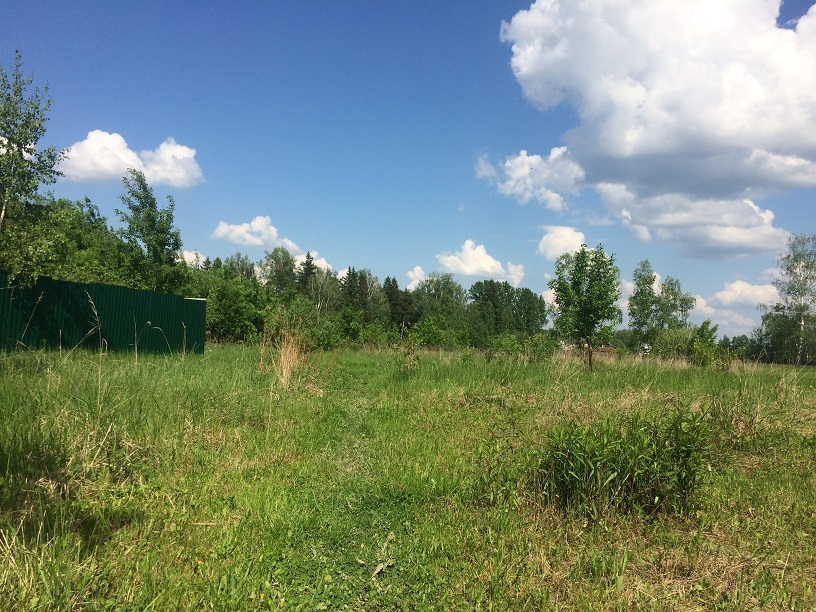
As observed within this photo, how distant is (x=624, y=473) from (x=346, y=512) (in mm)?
2351

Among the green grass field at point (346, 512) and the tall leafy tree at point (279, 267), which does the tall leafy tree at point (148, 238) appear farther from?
the tall leafy tree at point (279, 267)

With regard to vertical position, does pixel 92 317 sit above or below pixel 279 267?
below

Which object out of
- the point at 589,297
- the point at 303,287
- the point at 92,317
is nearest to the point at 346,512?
the point at 92,317

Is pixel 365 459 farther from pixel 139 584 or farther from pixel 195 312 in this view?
pixel 195 312

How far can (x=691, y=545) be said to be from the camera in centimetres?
329

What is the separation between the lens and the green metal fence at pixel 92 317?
9398 mm

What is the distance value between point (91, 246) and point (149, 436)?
38.3 metres

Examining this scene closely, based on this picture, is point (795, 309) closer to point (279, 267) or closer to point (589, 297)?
point (589, 297)

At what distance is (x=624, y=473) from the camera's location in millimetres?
3824

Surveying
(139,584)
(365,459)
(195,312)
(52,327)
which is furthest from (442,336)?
(139,584)

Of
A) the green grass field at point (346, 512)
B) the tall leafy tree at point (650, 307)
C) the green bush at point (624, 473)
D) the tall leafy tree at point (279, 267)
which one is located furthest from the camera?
the tall leafy tree at point (279, 267)

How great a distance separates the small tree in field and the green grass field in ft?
33.2

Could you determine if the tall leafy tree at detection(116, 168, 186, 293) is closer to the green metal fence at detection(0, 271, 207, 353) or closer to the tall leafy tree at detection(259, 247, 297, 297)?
the green metal fence at detection(0, 271, 207, 353)

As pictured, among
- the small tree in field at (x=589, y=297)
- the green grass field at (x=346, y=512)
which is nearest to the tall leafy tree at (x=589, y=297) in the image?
the small tree in field at (x=589, y=297)
